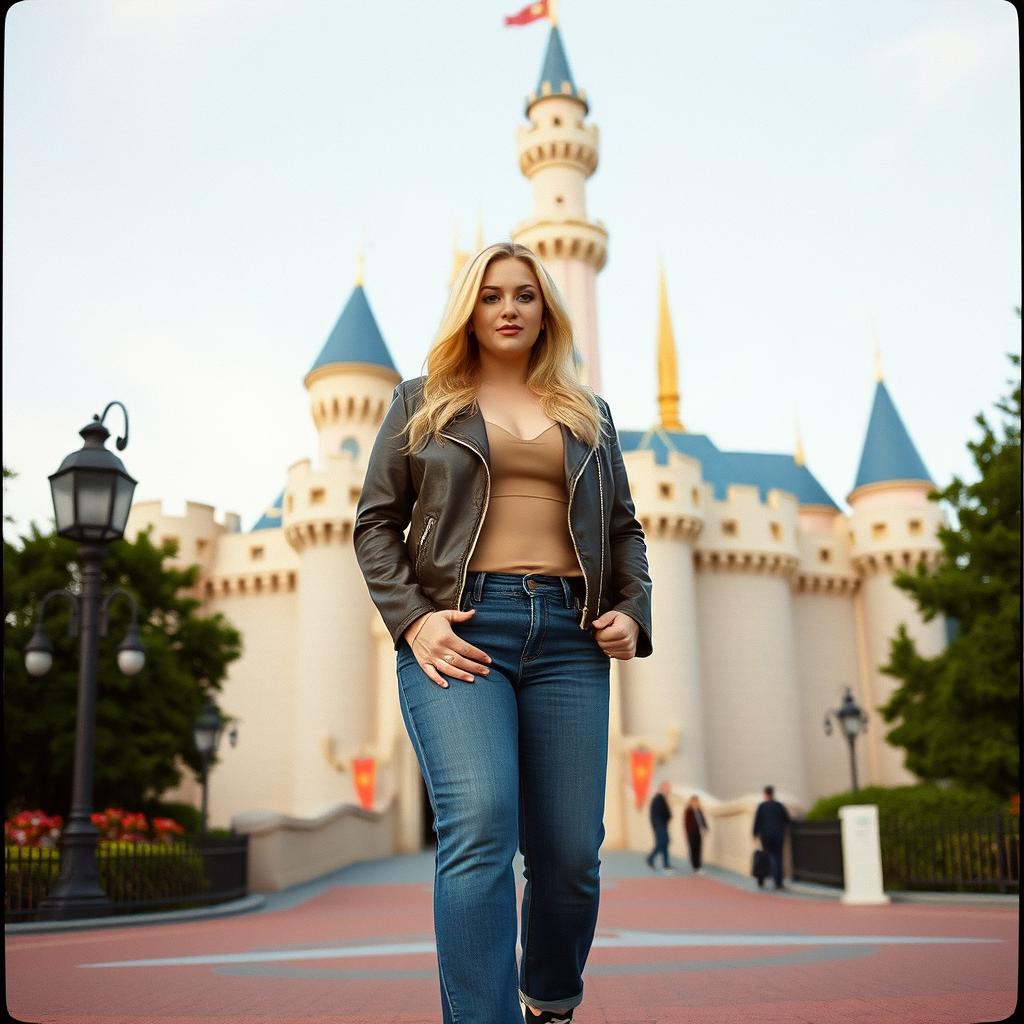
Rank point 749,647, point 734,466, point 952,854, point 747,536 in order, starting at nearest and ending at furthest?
point 952,854 → point 749,647 → point 747,536 → point 734,466

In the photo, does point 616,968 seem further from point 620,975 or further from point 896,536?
point 896,536

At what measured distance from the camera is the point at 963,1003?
463 cm

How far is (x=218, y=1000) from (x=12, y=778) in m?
19.2

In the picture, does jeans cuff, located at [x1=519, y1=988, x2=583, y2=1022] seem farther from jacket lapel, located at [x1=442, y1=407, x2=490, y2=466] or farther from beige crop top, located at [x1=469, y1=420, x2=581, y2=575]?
jacket lapel, located at [x1=442, y1=407, x2=490, y2=466]

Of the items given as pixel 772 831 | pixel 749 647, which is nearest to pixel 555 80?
pixel 749 647

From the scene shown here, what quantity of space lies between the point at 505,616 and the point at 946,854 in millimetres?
12992

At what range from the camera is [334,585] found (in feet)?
123

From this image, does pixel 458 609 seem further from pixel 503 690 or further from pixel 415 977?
pixel 415 977

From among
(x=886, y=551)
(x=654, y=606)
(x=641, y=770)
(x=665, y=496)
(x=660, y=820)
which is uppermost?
(x=665, y=496)

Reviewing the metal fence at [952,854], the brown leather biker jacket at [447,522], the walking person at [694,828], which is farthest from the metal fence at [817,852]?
the brown leather biker jacket at [447,522]

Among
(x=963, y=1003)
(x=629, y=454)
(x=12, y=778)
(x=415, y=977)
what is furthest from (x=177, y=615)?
(x=963, y=1003)

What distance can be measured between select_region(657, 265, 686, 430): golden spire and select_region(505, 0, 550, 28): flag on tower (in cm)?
1562

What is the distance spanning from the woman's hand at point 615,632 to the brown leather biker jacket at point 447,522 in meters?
0.03

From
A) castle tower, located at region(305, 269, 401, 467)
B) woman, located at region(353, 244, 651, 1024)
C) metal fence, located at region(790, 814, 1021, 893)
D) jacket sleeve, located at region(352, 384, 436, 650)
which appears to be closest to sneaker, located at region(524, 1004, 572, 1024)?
woman, located at region(353, 244, 651, 1024)
